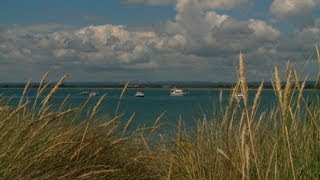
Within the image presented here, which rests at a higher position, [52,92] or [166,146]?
[52,92]

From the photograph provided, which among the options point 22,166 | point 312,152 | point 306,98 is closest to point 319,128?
point 312,152

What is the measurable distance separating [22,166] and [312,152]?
Answer: 111 inches

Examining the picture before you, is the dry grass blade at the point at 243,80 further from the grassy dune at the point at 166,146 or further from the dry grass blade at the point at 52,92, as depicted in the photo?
the dry grass blade at the point at 52,92

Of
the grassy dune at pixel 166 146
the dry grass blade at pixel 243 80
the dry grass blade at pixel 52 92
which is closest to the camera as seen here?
the dry grass blade at pixel 243 80

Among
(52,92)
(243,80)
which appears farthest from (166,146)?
(243,80)

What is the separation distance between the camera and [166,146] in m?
8.95

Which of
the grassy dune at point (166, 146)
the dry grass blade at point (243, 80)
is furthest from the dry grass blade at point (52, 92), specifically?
the dry grass blade at point (243, 80)

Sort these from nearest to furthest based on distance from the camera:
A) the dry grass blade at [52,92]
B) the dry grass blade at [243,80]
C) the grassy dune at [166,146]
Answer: the dry grass blade at [243,80] < the grassy dune at [166,146] < the dry grass blade at [52,92]

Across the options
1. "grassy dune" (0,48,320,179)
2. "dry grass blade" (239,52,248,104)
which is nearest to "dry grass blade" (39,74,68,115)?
"grassy dune" (0,48,320,179)

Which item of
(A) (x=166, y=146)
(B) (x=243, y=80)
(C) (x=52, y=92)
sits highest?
(B) (x=243, y=80)

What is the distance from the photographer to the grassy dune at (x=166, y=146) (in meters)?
5.02

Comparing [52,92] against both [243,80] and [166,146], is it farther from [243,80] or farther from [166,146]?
[166,146]

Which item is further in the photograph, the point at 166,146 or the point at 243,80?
the point at 166,146

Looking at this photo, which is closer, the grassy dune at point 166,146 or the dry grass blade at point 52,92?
the grassy dune at point 166,146
